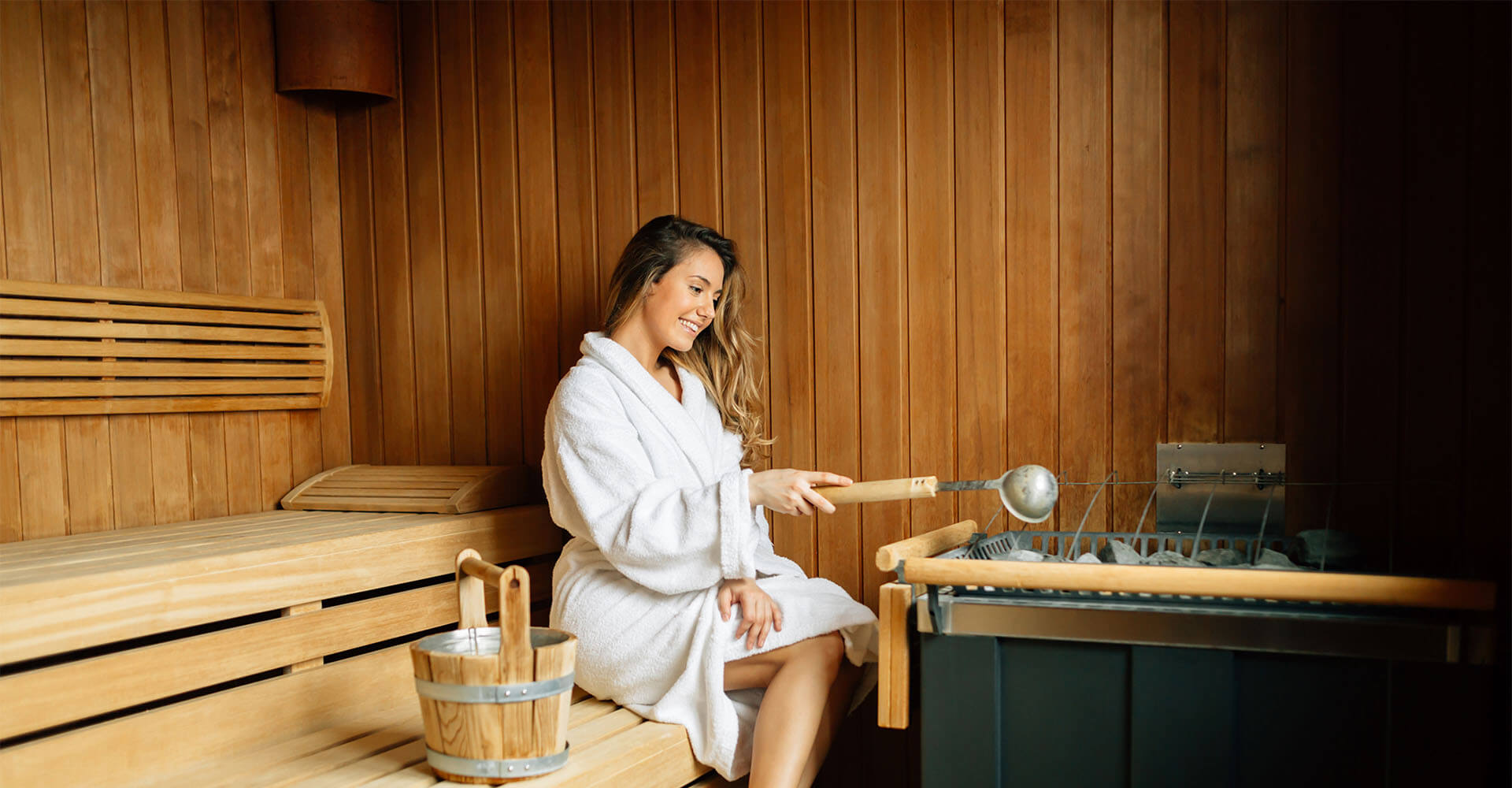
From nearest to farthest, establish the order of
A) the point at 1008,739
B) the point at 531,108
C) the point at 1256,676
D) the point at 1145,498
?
1. the point at 1256,676
2. the point at 1008,739
3. the point at 1145,498
4. the point at 531,108

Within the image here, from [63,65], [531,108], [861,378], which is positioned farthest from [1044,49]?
[63,65]

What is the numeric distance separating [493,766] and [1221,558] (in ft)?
3.60

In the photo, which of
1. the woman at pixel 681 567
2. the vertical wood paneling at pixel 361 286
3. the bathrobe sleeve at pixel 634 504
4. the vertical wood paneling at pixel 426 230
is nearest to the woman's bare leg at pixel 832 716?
the woman at pixel 681 567

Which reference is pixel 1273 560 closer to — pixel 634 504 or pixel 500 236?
pixel 634 504

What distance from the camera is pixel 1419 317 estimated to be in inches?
66.1

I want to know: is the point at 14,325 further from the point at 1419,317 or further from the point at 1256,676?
the point at 1419,317

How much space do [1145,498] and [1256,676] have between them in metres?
0.61

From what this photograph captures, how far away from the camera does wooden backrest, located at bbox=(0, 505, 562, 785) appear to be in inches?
58.8

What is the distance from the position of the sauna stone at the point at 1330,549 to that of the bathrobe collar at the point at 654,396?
3.28 feet

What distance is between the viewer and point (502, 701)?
141 cm

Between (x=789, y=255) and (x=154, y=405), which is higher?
(x=789, y=255)

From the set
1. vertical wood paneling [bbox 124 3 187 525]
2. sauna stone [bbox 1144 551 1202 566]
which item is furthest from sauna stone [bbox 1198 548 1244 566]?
vertical wood paneling [bbox 124 3 187 525]

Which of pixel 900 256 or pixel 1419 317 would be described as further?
pixel 900 256

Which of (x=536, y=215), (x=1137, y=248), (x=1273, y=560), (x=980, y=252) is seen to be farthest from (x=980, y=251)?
(x=536, y=215)
